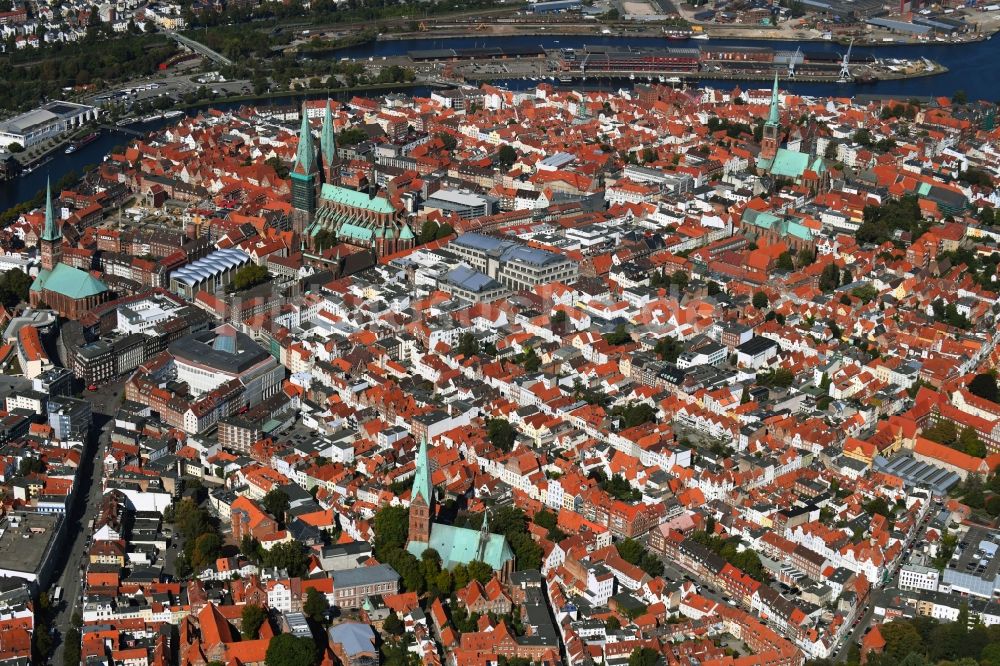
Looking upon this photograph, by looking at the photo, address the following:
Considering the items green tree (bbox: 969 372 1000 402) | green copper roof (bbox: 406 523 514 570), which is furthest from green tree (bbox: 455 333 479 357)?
green tree (bbox: 969 372 1000 402)

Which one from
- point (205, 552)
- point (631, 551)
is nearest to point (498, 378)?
point (631, 551)

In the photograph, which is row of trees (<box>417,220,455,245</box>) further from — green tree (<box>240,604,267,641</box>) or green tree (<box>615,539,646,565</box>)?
green tree (<box>240,604,267,641</box>)

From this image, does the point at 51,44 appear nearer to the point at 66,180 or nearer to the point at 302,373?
the point at 66,180

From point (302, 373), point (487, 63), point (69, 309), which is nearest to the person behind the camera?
point (302, 373)

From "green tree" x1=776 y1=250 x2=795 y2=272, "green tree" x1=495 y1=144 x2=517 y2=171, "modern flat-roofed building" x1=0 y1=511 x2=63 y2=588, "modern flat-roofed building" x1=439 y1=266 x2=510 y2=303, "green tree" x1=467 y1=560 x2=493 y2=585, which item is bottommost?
"modern flat-roofed building" x1=0 y1=511 x2=63 y2=588

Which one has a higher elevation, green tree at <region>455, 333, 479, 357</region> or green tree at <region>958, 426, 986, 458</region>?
green tree at <region>455, 333, 479, 357</region>

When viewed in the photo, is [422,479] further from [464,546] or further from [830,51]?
[830,51]

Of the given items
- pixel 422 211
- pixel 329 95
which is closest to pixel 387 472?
pixel 422 211
